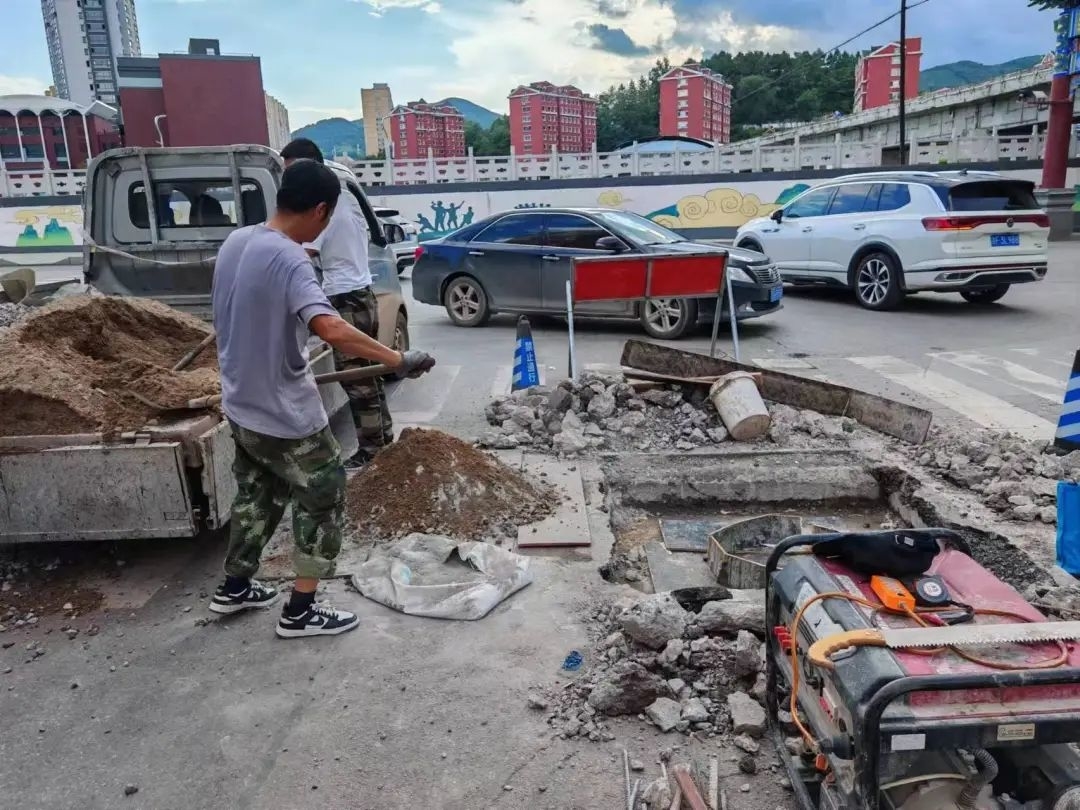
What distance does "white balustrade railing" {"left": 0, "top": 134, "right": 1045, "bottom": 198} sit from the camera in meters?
25.8

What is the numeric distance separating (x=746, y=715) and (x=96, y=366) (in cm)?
361

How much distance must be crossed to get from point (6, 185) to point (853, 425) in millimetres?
30527

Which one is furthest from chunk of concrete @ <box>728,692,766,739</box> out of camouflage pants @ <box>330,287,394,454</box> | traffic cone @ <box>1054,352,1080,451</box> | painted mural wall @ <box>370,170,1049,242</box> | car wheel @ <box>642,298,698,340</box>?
painted mural wall @ <box>370,170,1049,242</box>

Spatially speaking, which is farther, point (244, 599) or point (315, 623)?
point (244, 599)

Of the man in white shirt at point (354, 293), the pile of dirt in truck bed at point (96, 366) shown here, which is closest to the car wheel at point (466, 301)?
the man in white shirt at point (354, 293)

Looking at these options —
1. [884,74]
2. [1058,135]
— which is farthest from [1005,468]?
[884,74]

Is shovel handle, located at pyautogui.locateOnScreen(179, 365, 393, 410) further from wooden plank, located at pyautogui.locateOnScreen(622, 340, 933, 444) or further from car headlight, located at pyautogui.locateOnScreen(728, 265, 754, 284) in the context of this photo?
car headlight, located at pyautogui.locateOnScreen(728, 265, 754, 284)

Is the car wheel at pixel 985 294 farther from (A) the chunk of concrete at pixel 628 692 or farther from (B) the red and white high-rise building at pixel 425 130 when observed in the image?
(B) the red and white high-rise building at pixel 425 130

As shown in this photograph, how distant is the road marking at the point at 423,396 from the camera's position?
23.2 feet

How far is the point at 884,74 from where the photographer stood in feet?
206

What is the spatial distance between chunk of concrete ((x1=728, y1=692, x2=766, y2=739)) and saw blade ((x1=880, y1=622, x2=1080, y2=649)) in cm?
90

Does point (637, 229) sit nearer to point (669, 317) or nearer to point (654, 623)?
point (669, 317)

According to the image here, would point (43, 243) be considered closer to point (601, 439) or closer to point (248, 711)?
point (601, 439)

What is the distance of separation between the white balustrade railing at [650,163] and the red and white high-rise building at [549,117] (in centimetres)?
5067
